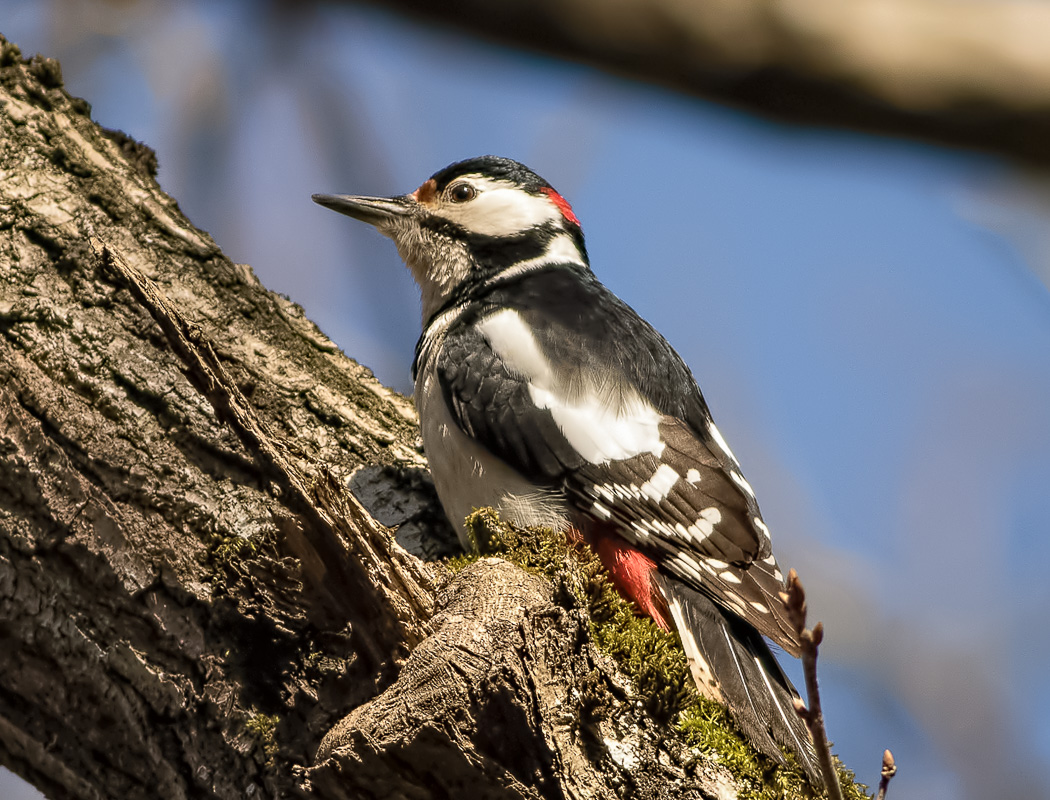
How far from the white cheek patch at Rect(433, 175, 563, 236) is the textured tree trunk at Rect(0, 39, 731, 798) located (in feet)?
5.09

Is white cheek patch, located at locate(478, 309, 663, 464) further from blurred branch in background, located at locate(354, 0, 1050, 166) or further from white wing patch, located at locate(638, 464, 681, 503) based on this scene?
blurred branch in background, located at locate(354, 0, 1050, 166)

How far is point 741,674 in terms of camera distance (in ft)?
8.04

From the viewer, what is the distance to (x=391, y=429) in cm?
348

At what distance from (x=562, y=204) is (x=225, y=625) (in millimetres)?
2559

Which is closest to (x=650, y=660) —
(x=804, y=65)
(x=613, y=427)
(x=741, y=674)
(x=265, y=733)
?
(x=741, y=674)

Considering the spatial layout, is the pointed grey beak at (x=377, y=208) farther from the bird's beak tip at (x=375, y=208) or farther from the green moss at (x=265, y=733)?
the green moss at (x=265, y=733)

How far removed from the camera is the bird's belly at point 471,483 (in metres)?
2.96

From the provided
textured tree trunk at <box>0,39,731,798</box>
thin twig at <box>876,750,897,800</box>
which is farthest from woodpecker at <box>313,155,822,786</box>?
textured tree trunk at <box>0,39,731,798</box>

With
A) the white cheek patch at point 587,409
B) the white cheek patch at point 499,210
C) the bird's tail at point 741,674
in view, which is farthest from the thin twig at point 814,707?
the white cheek patch at point 499,210

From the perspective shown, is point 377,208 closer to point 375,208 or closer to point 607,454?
point 375,208

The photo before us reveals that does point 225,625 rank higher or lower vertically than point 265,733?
higher

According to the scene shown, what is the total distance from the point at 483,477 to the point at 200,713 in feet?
3.89

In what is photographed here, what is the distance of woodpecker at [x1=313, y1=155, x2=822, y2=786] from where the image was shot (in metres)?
2.59

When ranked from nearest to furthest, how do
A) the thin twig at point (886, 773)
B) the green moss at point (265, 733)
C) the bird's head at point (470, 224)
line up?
the thin twig at point (886, 773), the green moss at point (265, 733), the bird's head at point (470, 224)
